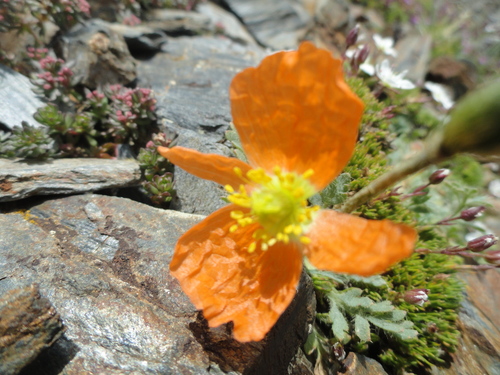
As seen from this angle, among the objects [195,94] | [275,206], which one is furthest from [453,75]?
[275,206]

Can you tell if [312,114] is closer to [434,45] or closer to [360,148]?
[360,148]

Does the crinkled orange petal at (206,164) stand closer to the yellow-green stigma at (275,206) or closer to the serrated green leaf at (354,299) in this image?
the yellow-green stigma at (275,206)

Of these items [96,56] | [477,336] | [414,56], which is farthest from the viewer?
[414,56]

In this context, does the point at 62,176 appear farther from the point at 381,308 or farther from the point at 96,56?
the point at 381,308

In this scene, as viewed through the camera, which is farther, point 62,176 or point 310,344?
point 62,176

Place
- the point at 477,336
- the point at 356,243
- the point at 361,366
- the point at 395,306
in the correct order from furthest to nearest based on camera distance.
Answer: the point at 477,336 → the point at 395,306 → the point at 361,366 → the point at 356,243

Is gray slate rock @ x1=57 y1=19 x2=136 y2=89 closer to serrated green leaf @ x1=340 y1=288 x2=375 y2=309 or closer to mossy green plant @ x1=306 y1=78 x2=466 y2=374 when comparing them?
mossy green plant @ x1=306 y1=78 x2=466 y2=374

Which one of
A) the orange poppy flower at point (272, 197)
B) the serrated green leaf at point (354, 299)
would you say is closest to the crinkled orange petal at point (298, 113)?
the orange poppy flower at point (272, 197)
